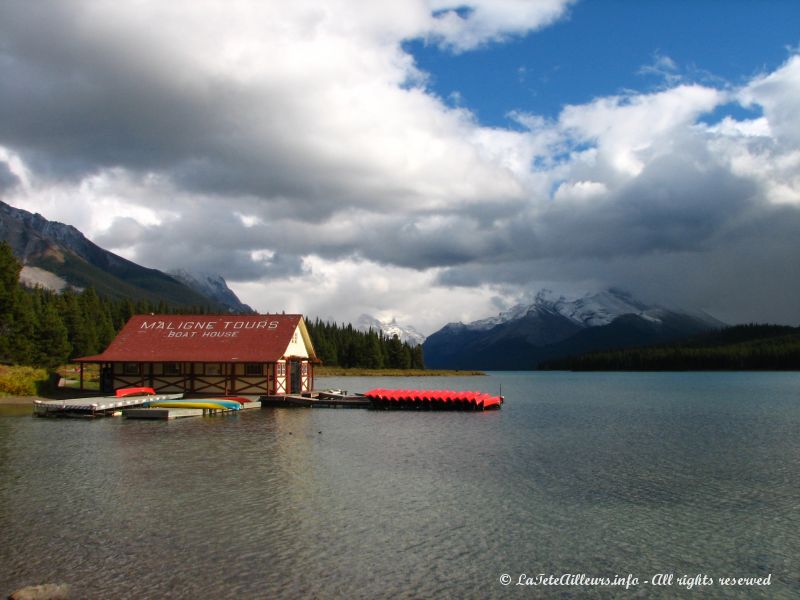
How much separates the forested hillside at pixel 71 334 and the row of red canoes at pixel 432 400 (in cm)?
4082

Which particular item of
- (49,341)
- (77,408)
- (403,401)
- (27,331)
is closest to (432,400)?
(403,401)

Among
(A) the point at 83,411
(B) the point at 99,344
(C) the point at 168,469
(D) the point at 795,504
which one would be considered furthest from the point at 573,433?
(B) the point at 99,344

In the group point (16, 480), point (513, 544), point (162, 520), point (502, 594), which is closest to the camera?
point (502, 594)

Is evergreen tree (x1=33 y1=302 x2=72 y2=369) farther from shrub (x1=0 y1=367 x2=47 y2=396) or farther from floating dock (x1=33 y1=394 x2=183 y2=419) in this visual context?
floating dock (x1=33 y1=394 x2=183 y2=419)

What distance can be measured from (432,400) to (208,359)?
20.0m

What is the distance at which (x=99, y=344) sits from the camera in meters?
108

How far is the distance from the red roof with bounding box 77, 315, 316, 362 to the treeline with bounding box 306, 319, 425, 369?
3459 inches

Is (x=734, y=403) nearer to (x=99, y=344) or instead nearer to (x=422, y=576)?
(x=422, y=576)

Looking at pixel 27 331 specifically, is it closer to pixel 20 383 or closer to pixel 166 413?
pixel 20 383

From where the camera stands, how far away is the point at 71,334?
97.9 m

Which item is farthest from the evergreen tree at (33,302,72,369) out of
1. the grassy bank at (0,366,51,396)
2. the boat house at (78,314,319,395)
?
the boat house at (78,314,319,395)

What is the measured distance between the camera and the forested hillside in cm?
6731

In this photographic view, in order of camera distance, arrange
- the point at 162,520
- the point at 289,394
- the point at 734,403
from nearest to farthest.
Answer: the point at 162,520 < the point at 289,394 < the point at 734,403

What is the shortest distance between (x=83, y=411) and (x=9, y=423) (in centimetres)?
606
